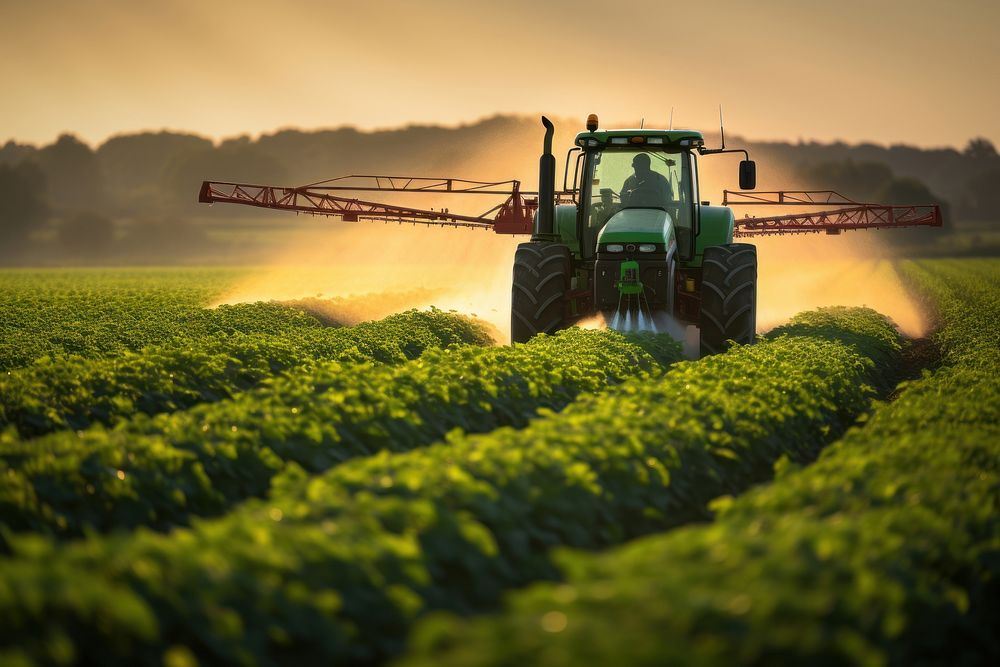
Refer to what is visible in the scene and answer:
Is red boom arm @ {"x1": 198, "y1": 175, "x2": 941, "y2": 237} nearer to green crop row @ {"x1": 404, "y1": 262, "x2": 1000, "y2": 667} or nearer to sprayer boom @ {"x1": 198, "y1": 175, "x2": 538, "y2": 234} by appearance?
sprayer boom @ {"x1": 198, "y1": 175, "x2": 538, "y2": 234}

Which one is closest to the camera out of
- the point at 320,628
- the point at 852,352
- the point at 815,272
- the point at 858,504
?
the point at 320,628

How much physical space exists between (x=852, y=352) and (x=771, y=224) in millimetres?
13389

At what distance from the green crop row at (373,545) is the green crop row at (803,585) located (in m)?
0.55

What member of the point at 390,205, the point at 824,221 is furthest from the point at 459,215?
the point at 824,221

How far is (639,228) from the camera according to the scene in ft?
49.9

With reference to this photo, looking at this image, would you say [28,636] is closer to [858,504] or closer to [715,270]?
[858,504]

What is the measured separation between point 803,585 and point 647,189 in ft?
39.5

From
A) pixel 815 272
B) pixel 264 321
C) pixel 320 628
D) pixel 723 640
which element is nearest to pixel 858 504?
pixel 723 640

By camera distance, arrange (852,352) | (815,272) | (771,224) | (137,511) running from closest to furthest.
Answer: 1. (137,511)
2. (852,352)
3. (771,224)
4. (815,272)

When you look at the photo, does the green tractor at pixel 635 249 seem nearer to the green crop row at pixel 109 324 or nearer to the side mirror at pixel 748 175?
the side mirror at pixel 748 175

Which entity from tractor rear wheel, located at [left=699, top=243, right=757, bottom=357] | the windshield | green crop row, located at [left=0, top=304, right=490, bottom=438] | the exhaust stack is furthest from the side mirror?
green crop row, located at [left=0, top=304, right=490, bottom=438]

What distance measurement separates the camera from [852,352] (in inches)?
580

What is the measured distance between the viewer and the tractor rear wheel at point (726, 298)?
1548cm

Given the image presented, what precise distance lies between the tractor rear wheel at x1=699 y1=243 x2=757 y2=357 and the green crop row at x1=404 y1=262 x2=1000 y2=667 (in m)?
7.66
